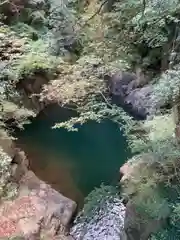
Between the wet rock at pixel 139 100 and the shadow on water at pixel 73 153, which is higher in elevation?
the wet rock at pixel 139 100

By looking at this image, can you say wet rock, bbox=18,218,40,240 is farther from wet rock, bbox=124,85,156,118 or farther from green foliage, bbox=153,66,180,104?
wet rock, bbox=124,85,156,118

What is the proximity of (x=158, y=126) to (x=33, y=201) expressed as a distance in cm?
262

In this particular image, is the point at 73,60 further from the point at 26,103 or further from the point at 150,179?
the point at 150,179

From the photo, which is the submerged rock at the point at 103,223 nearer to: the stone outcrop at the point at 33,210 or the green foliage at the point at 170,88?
the stone outcrop at the point at 33,210

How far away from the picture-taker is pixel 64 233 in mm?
5668

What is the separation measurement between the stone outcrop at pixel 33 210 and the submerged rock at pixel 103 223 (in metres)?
0.23

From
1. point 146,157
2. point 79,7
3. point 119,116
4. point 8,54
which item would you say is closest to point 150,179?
point 146,157

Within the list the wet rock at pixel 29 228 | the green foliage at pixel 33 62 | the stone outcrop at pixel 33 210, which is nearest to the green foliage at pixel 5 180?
the stone outcrop at pixel 33 210

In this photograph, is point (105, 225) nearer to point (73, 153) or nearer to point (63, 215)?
point (63, 215)

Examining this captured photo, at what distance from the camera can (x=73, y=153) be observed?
8.60m

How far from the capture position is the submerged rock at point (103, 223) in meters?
5.77

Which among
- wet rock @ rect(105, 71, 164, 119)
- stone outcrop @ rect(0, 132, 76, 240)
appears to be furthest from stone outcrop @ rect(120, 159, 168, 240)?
wet rock @ rect(105, 71, 164, 119)

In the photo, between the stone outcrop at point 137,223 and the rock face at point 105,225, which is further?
the rock face at point 105,225

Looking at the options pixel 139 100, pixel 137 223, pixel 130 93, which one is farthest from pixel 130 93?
pixel 137 223
